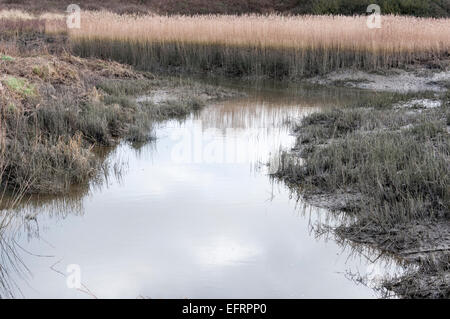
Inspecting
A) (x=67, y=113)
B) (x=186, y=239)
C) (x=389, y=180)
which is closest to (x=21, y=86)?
(x=67, y=113)

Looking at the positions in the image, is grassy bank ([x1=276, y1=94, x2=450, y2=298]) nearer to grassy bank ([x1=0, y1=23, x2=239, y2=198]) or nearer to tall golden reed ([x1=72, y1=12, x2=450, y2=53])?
grassy bank ([x1=0, y1=23, x2=239, y2=198])

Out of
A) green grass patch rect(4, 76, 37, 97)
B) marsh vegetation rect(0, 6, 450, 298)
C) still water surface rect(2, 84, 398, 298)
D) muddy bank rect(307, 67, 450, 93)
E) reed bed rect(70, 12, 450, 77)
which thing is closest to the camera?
→ still water surface rect(2, 84, 398, 298)

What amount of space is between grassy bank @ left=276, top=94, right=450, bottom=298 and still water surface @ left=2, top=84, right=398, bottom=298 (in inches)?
9.4

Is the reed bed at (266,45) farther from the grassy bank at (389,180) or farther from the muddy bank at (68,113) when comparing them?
the grassy bank at (389,180)

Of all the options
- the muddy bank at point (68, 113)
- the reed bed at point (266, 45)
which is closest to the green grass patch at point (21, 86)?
the muddy bank at point (68, 113)

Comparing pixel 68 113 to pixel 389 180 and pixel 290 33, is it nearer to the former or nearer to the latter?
pixel 389 180

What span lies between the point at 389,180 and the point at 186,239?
183 cm

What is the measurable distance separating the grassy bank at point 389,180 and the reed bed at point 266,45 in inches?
241

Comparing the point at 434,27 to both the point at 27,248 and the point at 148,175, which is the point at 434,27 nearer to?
the point at 148,175

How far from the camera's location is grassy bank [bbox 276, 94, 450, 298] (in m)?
3.91

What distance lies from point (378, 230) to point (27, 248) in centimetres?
247

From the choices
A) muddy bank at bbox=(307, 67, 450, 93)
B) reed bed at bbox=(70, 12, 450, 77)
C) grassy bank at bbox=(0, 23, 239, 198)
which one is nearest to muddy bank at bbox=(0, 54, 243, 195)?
grassy bank at bbox=(0, 23, 239, 198)
